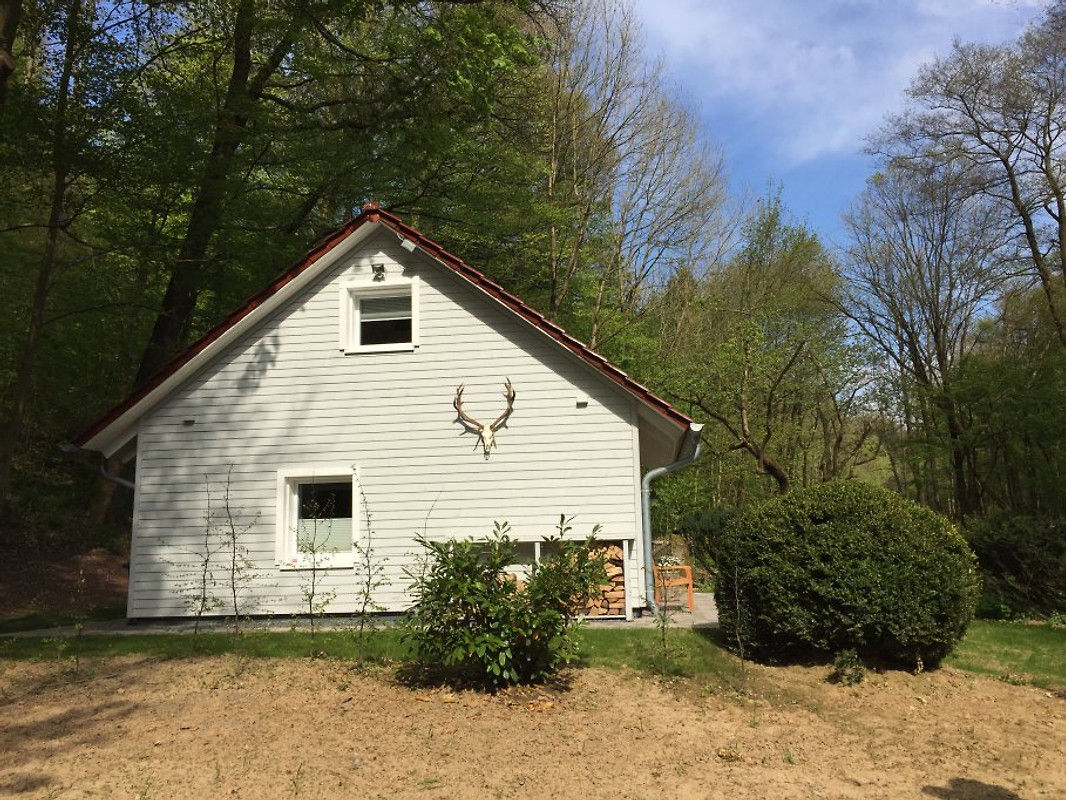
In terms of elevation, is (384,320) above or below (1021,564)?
above

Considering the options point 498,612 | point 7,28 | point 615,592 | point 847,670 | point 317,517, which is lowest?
→ point 847,670

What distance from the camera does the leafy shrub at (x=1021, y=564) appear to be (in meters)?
10.9

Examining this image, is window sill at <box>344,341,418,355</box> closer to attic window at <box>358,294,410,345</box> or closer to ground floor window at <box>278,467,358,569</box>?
attic window at <box>358,294,410,345</box>

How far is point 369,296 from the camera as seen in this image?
1109cm

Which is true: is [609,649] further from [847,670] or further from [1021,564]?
[1021,564]

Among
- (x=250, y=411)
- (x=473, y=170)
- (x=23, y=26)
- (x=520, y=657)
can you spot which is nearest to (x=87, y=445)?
(x=250, y=411)

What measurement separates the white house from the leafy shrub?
4.93 m

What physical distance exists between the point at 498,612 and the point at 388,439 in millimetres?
4601

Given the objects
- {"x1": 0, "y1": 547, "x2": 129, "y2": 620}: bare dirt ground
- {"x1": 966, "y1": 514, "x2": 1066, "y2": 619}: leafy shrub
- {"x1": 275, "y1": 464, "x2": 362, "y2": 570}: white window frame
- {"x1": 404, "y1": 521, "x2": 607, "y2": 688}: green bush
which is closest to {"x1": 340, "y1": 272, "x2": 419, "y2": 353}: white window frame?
{"x1": 275, "y1": 464, "x2": 362, "y2": 570}: white window frame

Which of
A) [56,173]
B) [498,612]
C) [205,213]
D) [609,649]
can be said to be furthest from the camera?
[205,213]

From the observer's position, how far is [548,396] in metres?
10.3

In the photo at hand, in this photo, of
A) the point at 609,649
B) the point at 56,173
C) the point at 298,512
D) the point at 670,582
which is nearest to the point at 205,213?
the point at 56,173

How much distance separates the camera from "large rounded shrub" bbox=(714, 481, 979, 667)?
7207 millimetres

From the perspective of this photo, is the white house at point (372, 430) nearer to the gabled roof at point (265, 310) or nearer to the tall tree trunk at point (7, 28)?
the gabled roof at point (265, 310)
